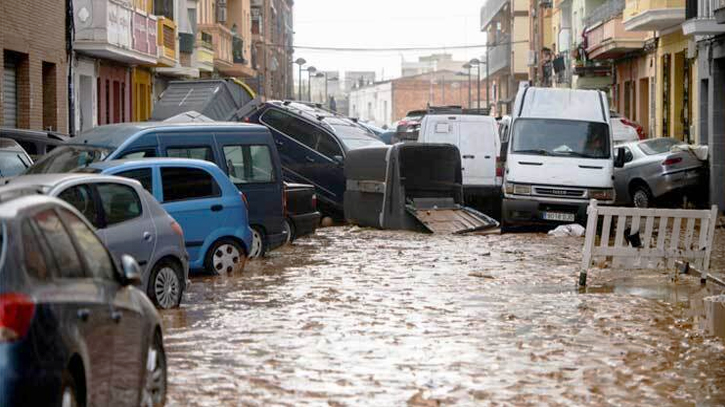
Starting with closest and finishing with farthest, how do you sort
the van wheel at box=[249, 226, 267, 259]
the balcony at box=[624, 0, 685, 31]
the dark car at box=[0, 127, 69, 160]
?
the van wheel at box=[249, 226, 267, 259] → the dark car at box=[0, 127, 69, 160] → the balcony at box=[624, 0, 685, 31]

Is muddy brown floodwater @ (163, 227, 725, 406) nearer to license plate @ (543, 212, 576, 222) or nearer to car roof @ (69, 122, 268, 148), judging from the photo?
car roof @ (69, 122, 268, 148)

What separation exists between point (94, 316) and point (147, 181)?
366 inches

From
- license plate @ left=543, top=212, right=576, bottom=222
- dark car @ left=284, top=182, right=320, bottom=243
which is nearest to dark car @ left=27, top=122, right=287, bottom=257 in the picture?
dark car @ left=284, top=182, right=320, bottom=243

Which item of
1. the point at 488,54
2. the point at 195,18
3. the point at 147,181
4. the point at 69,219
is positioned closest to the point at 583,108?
the point at 147,181

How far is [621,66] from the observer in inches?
2016

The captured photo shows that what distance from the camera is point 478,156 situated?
30.1 m

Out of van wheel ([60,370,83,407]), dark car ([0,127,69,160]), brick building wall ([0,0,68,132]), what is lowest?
van wheel ([60,370,83,407])

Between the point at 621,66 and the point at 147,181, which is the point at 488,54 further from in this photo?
the point at 147,181

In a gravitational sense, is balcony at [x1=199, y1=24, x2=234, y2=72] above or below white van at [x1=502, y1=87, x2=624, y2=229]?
above

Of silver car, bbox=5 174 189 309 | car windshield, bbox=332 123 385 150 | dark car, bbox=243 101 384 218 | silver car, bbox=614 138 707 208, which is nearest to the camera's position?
silver car, bbox=5 174 189 309

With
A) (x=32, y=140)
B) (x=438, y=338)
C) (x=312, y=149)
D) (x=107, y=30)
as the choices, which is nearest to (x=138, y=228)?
(x=438, y=338)

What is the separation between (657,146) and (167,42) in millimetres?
17768

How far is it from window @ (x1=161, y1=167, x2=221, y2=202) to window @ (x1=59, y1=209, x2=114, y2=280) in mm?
8480

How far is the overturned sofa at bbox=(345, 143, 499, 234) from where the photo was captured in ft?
86.1
